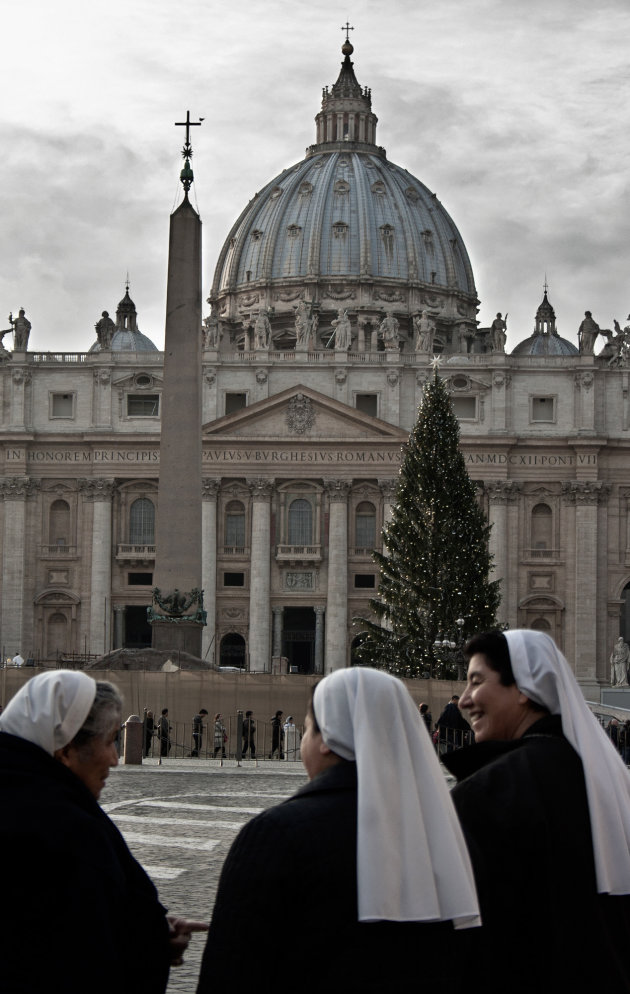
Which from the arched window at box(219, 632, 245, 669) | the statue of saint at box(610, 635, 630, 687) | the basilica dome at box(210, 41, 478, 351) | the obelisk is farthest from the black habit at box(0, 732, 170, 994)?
the basilica dome at box(210, 41, 478, 351)

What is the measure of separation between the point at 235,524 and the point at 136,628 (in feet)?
21.1

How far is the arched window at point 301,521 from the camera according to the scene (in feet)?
272

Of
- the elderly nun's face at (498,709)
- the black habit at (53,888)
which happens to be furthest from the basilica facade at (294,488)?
the black habit at (53,888)

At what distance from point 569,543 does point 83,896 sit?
77678 millimetres

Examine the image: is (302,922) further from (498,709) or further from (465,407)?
(465,407)

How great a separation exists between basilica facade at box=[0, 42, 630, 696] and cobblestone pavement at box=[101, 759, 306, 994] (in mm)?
47172

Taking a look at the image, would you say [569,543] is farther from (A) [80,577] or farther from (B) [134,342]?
(B) [134,342]

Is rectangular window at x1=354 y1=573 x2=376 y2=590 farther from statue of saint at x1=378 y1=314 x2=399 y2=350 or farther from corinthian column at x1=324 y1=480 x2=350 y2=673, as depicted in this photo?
statue of saint at x1=378 y1=314 x2=399 y2=350

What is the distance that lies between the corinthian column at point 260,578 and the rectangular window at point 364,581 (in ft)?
13.0

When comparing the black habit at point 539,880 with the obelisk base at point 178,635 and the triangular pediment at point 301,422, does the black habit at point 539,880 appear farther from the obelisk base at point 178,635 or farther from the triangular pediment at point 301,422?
the triangular pediment at point 301,422

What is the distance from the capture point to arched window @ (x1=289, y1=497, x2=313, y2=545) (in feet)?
272

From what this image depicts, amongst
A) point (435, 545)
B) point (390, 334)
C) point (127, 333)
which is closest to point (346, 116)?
point (127, 333)

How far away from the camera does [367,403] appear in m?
83.2

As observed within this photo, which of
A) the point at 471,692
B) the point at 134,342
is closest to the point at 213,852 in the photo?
the point at 471,692
